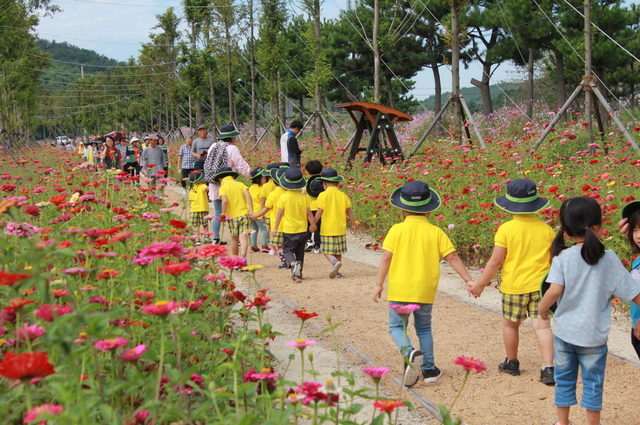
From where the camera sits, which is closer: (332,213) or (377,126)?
(332,213)

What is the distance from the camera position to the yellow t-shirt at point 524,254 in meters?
4.07

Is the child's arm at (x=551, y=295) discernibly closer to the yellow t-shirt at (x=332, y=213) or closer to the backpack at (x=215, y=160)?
the yellow t-shirt at (x=332, y=213)

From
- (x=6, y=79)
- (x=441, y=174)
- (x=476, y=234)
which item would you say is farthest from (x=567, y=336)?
(x=6, y=79)

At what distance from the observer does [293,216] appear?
7.48 meters

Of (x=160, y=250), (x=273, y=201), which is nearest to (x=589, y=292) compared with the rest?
(x=160, y=250)

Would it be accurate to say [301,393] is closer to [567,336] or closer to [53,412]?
[53,412]

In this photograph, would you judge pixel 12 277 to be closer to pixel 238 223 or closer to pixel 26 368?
pixel 26 368

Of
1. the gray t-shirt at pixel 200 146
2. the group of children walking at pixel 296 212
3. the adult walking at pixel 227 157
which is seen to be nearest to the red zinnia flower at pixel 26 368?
the group of children walking at pixel 296 212

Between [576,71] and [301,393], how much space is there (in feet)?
87.5

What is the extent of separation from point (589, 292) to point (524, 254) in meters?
1.04

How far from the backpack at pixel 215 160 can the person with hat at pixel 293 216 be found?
1654mm

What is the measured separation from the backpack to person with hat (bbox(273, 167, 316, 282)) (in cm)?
165

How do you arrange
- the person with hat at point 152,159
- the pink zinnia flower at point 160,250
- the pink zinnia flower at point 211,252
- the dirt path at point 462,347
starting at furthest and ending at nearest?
the person with hat at point 152,159
the dirt path at point 462,347
the pink zinnia flower at point 211,252
the pink zinnia flower at point 160,250

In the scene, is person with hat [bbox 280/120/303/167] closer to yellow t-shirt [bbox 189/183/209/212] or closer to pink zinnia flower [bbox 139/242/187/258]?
yellow t-shirt [bbox 189/183/209/212]
